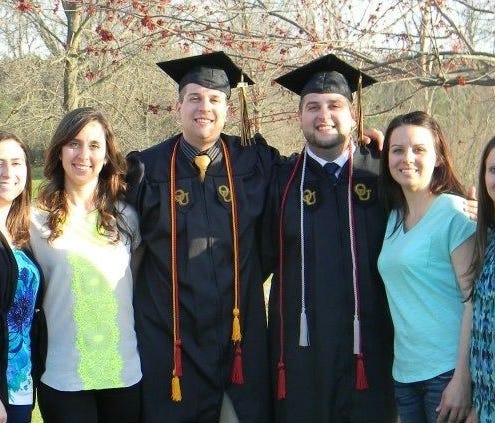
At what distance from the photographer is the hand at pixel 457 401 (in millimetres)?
3188

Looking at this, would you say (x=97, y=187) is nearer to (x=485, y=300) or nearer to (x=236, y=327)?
(x=236, y=327)

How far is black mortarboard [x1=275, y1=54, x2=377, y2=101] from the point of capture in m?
4.13

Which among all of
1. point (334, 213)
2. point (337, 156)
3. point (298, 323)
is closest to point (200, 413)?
point (298, 323)

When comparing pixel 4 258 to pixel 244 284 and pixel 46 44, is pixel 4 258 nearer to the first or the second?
pixel 244 284

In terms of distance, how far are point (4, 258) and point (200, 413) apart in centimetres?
127

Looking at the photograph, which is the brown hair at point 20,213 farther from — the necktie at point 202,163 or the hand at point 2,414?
the necktie at point 202,163

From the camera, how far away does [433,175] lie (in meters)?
3.55

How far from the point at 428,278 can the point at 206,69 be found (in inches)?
65.0

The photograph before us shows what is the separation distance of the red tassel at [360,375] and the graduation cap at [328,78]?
3.85 ft

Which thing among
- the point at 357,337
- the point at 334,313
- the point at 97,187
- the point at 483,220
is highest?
the point at 97,187

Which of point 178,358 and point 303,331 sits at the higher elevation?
point 303,331

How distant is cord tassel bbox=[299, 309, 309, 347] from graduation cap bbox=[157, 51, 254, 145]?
0.99 metres

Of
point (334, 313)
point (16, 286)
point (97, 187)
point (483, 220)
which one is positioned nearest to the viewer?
point (483, 220)

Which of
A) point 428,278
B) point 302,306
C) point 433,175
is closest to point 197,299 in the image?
point 302,306
